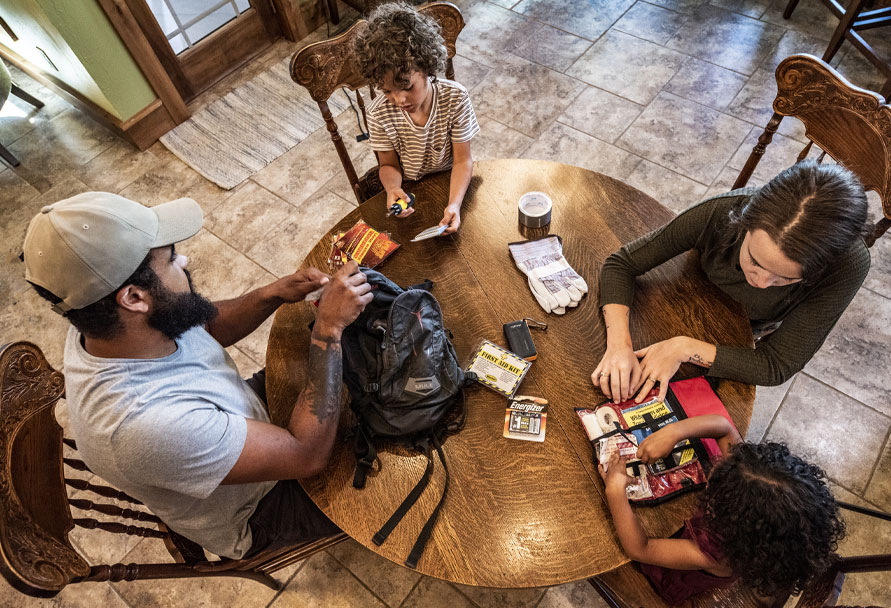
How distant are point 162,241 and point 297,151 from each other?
2.12 m

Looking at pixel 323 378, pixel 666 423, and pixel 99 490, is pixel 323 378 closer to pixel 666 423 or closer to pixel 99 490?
pixel 99 490

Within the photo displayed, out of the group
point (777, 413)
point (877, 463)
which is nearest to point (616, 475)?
point (777, 413)

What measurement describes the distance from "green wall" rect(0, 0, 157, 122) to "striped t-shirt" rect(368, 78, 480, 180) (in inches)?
81.6

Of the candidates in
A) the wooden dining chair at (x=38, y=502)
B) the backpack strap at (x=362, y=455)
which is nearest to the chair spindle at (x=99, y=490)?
the wooden dining chair at (x=38, y=502)

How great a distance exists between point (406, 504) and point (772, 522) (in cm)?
78

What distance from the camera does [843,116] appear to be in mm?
1465

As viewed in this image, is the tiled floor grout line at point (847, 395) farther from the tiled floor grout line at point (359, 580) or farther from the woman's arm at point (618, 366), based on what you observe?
the tiled floor grout line at point (359, 580)

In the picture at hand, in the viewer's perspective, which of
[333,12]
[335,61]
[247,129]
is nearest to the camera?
[335,61]

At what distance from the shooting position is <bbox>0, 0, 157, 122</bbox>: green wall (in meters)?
2.79

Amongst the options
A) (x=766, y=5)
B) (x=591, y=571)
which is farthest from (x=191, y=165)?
(x=766, y=5)

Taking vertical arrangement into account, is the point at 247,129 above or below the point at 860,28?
below

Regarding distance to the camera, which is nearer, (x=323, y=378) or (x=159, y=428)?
(x=159, y=428)

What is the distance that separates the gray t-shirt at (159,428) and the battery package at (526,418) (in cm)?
64

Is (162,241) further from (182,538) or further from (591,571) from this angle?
(591,571)
